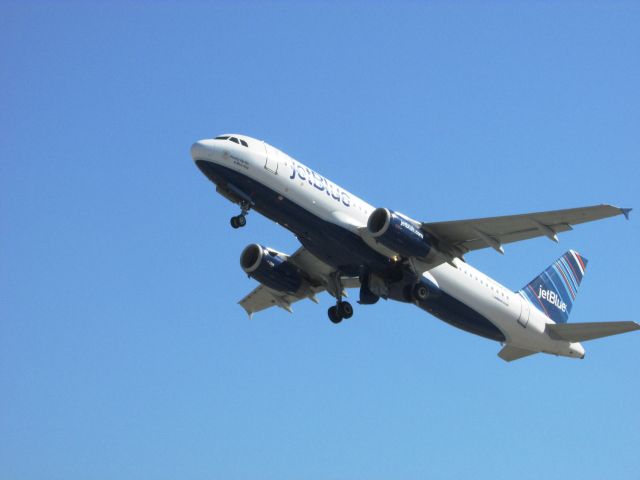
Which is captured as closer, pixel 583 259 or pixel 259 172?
pixel 259 172

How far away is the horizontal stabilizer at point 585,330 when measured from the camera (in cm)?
3944

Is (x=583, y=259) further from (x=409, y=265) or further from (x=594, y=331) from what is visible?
(x=409, y=265)

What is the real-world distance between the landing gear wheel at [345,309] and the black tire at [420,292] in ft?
12.5

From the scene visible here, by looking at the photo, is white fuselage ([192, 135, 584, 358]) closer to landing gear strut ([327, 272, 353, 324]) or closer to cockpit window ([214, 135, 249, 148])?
cockpit window ([214, 135, 249, 148])

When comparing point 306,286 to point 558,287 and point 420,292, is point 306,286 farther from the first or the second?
point 558,287

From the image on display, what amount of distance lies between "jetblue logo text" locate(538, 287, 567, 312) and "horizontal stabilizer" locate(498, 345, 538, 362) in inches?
108

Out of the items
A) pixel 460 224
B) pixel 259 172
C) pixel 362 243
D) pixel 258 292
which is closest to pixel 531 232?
pixel 460 224

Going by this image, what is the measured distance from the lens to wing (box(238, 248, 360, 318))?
42.1 metres

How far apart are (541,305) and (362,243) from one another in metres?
11.2

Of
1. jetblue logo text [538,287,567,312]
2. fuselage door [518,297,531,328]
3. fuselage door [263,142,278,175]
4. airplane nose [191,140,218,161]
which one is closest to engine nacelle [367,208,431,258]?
fuselage door [263,142,278,175]

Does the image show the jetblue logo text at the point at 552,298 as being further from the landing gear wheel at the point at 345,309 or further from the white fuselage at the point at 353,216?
the landing gear wheel at the point at 345,309

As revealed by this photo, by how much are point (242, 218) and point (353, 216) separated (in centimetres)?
435

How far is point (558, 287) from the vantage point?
46.0m

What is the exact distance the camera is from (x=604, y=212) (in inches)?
1324
